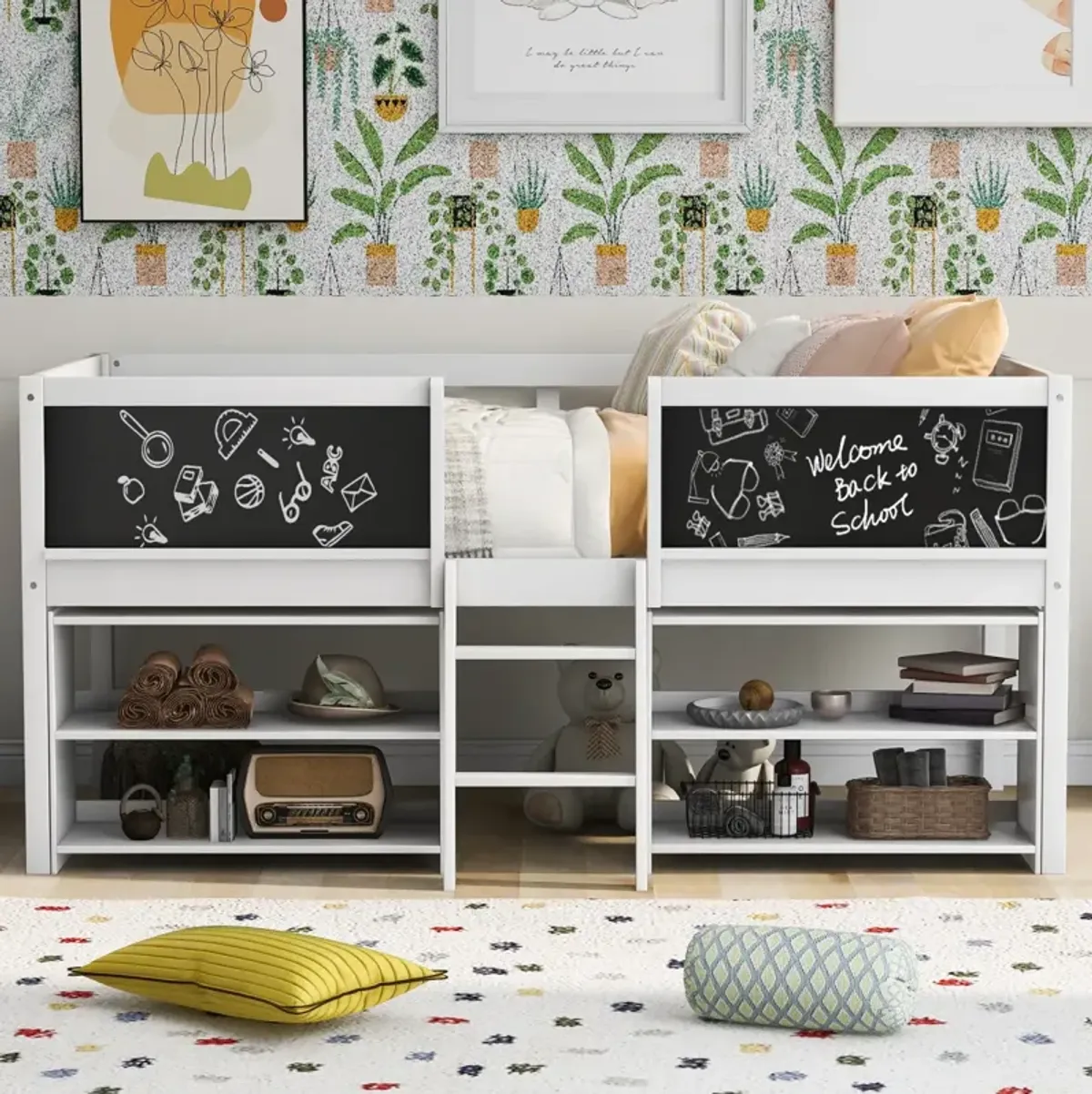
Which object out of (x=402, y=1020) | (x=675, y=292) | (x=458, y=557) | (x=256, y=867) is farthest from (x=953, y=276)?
(x=402, y=1020)

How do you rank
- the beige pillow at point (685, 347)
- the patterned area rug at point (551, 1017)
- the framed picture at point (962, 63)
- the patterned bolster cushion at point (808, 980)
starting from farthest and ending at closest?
the framed picture at point (962, 63) < the beige pillow at point (685, 347) < the patterned bolster cushion at point (808, 980) < the patterned area rug at point (551, 1017)

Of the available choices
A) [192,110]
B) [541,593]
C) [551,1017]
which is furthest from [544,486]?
[192,110]

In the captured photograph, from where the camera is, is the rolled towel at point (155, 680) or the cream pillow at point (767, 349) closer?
the rolled towel at point (155, 680)

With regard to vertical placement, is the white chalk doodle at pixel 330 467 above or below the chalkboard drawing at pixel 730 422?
below

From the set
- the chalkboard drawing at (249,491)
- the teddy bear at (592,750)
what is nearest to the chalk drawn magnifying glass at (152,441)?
the chalkboard drawing at (249,491)

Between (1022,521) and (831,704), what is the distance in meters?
0.44

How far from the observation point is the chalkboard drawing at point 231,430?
9.07ft

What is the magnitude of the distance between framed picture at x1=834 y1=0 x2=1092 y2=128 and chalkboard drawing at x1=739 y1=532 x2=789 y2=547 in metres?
1.05

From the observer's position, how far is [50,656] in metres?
2.85

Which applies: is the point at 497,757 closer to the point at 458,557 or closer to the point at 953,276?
the point at 458,557

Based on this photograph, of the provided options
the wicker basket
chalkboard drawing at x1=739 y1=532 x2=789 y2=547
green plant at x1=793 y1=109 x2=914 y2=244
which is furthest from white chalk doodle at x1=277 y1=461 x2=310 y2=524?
green plant at x1=793 y1=109 x2=914 y2=244

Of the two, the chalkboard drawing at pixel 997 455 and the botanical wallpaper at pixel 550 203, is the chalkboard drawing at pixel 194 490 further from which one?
the chalkboard drawing at pixel 997 455

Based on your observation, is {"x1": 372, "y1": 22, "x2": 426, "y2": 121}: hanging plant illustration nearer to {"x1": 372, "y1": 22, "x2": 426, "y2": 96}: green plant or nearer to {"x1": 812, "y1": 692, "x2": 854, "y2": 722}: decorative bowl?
{"x1": 372, "y1": 22, "x2": 426, "y2": 96}: green plant

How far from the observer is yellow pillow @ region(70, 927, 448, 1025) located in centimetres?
208
